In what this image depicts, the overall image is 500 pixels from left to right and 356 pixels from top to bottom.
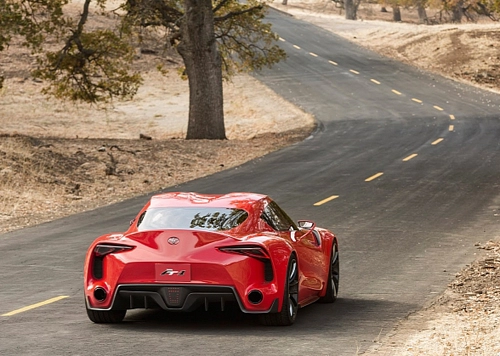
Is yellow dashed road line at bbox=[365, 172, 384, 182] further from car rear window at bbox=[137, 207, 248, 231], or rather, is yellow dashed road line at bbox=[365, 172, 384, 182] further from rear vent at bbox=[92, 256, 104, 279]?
rear vent at bbox=[92, 256, 104, 279]

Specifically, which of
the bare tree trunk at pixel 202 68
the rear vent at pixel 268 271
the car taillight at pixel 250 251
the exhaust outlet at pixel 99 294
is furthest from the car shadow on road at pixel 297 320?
the bare tree trunk at pixel 202 68

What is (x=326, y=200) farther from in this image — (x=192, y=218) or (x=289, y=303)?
(x=289, y=303)

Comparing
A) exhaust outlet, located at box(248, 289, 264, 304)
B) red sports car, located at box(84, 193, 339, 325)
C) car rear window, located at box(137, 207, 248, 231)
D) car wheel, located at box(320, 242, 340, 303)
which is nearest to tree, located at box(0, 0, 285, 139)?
car wheel, located at box(320, 242, 340, 303)

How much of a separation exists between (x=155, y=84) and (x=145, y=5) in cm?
2433

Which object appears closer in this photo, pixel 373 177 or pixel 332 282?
pixel 332 282

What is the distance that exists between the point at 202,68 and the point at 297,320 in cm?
2622

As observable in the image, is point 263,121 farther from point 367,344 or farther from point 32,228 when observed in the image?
point 367,344

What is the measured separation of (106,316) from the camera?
33.2 ft

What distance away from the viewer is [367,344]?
9289 mm

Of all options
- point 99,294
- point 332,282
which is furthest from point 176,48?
point 99,294

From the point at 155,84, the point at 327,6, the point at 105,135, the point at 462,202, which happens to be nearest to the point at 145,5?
the point at 105,135

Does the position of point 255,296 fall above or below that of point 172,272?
below

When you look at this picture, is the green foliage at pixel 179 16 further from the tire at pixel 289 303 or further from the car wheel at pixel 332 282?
the tire at pixel 289 303

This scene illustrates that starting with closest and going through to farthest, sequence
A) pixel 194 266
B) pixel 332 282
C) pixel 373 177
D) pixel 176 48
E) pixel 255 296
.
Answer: pixel 194 266
pixel 255 296
pixel 332 282
pixel 373 177
pixel 176 48
